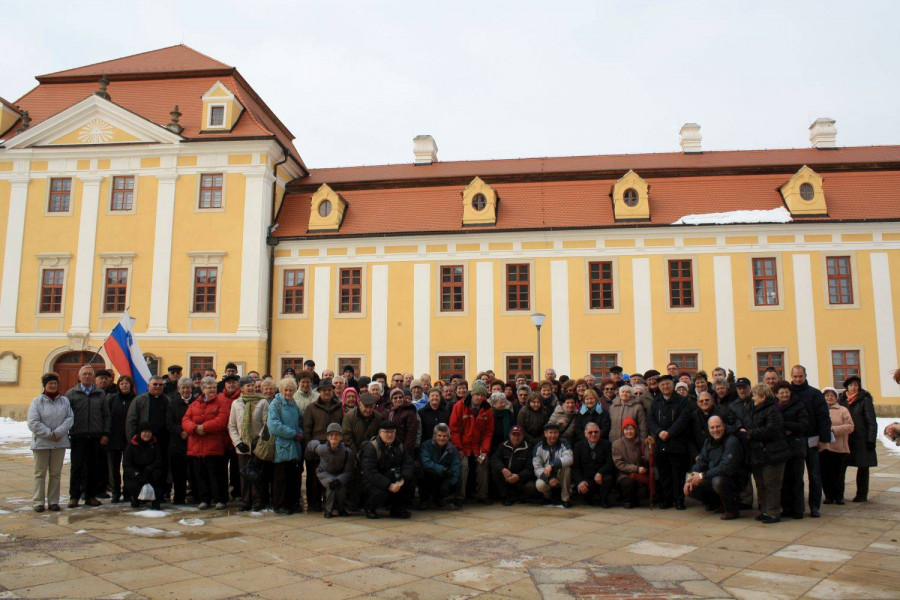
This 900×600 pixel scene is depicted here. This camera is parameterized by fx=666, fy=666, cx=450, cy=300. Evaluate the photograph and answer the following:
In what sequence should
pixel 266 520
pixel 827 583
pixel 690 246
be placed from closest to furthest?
1. pixel 827 583
2. pixel 266 520
3. pixel 690 246

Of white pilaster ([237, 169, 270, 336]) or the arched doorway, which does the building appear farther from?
the arched doorway

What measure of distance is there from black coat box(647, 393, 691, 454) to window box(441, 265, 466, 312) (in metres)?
13.6

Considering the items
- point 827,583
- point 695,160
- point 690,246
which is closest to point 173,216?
point 690,246

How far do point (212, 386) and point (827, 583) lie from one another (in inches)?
281

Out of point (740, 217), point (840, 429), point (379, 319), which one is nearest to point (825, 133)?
point (740, 217)

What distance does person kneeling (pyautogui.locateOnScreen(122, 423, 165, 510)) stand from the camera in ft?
28.0

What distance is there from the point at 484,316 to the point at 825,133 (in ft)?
52.2

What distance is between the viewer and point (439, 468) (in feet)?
28.7

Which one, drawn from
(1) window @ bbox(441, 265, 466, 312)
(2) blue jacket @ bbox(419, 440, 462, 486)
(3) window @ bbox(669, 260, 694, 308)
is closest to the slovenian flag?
(2) blue jacket @ bbox(419, 440, 462, 486)

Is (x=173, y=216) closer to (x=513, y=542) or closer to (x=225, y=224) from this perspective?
(x=225, y=224)

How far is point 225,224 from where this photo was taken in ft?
74.6

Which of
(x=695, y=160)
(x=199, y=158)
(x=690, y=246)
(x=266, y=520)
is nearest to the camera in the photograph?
(x=266, y=520)

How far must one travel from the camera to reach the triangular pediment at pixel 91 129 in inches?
909

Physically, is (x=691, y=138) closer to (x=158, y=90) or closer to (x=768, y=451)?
(x=158, y=90)
